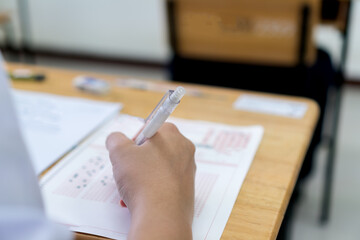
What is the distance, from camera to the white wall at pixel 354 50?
8.95 feet

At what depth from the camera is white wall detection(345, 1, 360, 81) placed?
2729 millimetres

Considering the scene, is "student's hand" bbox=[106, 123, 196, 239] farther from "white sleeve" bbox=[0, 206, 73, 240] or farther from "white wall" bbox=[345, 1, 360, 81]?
"white wall" bbox=[345, 1, 360, 81]

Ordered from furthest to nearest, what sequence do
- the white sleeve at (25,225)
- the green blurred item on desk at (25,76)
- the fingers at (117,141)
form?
the green blurred item on desk at (25,76) → the fingers at (117,141) → the white sleeve at (25,225)

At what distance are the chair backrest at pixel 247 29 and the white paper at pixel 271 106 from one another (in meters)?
0.45

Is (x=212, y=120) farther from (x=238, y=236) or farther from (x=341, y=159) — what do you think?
(x=341, y=159)

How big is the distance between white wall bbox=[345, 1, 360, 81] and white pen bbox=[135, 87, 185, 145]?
246 cm

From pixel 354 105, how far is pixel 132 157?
231 centimetres

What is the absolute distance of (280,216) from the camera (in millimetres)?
566

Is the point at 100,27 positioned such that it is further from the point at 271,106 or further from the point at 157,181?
the point at 157,181

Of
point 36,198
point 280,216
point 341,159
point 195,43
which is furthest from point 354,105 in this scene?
point 36,198

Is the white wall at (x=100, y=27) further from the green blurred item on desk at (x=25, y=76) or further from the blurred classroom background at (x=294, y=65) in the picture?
the green blurred item on desk at (x=25, y=76)

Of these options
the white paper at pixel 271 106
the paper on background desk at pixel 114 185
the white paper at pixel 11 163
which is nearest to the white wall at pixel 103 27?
the white paper at pixel 271 106

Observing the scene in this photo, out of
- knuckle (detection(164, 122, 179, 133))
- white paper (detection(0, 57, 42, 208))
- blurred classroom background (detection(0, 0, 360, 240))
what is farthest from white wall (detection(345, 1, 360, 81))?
white paper (detection(0, 57, 42, 208))

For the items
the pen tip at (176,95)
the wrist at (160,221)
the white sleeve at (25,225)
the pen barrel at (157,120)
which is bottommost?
the wrist at (160,221)
